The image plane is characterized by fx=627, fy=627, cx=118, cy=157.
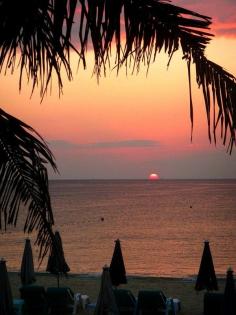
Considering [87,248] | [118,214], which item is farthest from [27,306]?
[118,214]

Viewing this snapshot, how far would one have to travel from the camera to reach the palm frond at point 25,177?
1986 millimetres

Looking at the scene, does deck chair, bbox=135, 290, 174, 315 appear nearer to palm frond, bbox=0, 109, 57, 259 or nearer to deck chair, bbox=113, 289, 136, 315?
deck chair, bbox=113, 289, 136, 315

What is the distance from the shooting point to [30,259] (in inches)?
685

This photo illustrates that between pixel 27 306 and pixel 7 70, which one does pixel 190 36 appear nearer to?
pixel 7 70

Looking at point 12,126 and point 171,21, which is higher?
point 171,21

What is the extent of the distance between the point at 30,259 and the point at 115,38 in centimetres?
1617

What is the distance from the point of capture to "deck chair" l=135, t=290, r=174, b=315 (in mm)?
12648

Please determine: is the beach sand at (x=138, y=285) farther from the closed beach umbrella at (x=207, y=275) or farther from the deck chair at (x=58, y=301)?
the deck chair at (x=58, y=301)

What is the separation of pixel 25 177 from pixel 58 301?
11.6 m

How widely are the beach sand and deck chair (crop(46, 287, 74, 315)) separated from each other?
3.38m

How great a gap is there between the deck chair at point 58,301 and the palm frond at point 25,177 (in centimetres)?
1144

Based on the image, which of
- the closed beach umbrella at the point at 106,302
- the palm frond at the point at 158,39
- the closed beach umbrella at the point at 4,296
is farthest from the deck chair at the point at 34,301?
the palm frond at the point at 158,39

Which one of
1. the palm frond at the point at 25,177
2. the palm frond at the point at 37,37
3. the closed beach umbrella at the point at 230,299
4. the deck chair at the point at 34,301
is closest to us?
the palm frond at the point at 37,37

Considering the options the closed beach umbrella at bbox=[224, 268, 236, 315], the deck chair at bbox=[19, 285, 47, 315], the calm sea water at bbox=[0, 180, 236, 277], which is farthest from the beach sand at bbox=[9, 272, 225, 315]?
the calm sea water at bbox=[0, 180, 236, 277]
